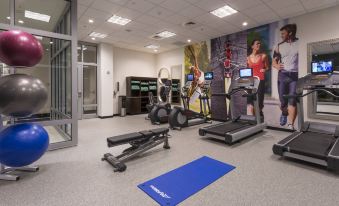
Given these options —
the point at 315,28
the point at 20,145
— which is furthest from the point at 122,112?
the point at 315,28

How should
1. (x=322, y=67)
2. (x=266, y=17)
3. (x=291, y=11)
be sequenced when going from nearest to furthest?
(x=322, y=67), (x=291, y=11), (x=266, y=17)

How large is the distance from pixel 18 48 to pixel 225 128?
4.33 metres

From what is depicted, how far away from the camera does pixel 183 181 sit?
254cm

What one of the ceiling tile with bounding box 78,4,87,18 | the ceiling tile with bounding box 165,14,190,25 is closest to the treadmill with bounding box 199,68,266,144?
the ceiling tile with bounding box 165,14,190,25

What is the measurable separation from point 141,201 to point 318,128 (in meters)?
4.10

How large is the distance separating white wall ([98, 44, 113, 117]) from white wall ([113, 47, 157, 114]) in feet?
1.93

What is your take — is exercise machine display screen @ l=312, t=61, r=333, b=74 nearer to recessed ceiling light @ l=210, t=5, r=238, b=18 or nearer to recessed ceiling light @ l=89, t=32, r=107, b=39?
recessed ceiling light @ l=210, t=5, r=238, b=18

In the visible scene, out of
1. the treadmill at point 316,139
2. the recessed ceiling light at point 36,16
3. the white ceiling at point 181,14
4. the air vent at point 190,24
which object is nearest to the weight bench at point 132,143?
the treadmill at point 316,139

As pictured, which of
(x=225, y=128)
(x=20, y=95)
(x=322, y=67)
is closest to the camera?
(x=20, y=95)

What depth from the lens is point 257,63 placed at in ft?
20.0

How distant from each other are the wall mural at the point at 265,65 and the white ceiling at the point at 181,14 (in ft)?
1.17

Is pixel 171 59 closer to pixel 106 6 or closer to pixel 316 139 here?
pixel 106 6

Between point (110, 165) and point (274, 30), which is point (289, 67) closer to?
point (274, 30)

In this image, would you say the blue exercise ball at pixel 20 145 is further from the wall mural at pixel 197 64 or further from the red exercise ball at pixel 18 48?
the wall mural at pixel 197 64
